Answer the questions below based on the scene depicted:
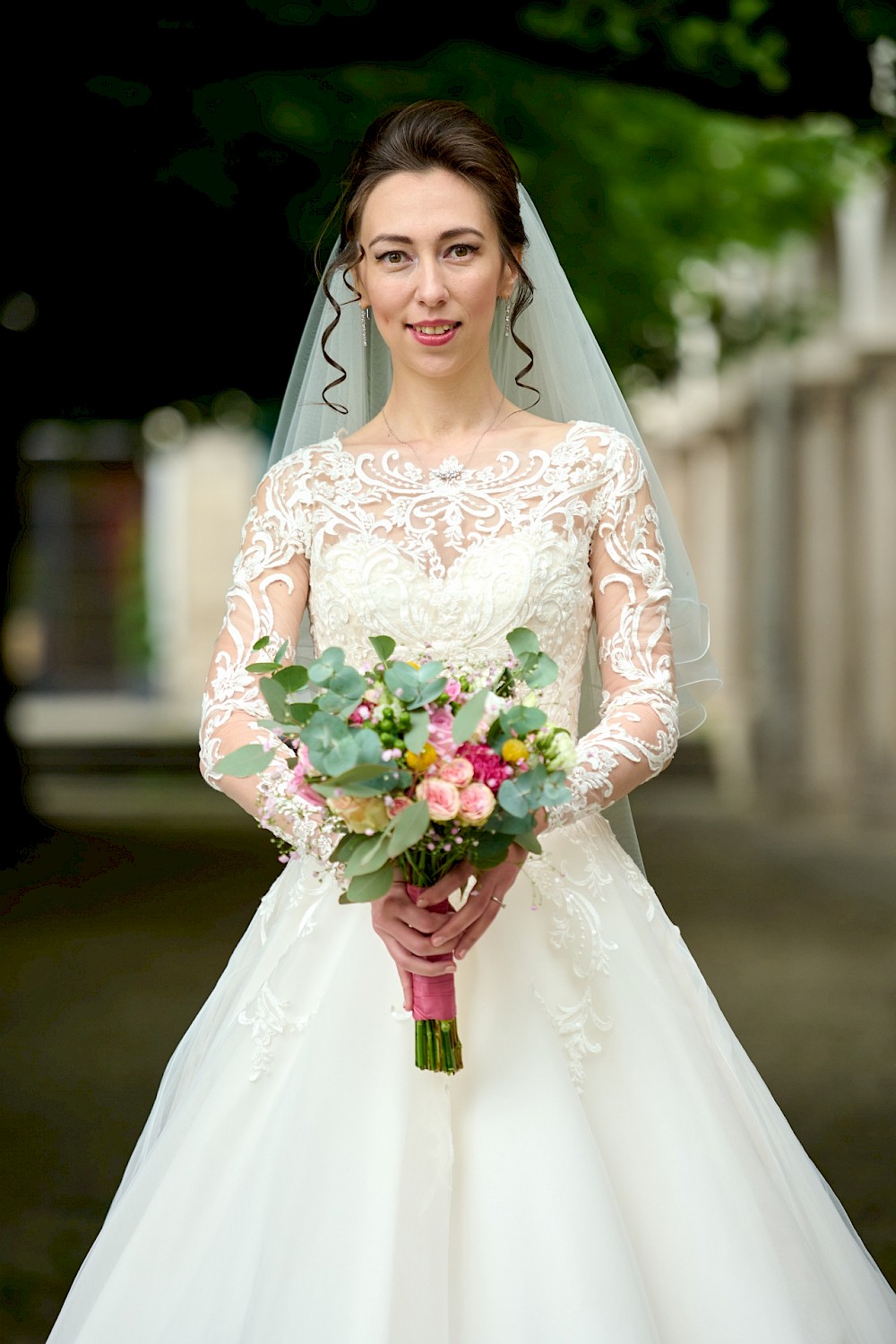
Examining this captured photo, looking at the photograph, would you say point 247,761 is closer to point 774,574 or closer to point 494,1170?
Answer: point 494,1170

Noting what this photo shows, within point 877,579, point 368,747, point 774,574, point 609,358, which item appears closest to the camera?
point 368,747

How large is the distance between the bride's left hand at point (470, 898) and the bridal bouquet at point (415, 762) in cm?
3

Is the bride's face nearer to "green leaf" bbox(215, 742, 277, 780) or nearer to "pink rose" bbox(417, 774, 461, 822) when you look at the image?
"green leaf" bbox(215, 742, 277, 780)

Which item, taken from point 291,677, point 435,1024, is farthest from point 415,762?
point 435,1024

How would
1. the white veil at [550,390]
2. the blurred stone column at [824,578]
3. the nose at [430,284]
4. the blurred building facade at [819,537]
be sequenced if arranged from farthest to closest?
the blurred stone column at [824,578] < the blurred building facade at [819,537] < the white veil at [550,390] < the nose at [430,284]

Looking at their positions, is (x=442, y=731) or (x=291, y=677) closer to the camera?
(x=442, y=731)

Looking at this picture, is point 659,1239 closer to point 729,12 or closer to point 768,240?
point 729,12

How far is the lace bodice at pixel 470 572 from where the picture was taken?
3.40 m

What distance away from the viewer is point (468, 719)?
8.84 feet

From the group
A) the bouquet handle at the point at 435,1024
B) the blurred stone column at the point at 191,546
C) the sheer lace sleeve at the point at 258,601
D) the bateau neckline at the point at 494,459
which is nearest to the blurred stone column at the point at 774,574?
the blurred stone column at the point at 191,546

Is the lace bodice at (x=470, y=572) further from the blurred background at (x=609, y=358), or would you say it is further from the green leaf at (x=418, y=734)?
the blurred background at (x=609, y=358)

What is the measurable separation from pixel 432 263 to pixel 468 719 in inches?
43.0

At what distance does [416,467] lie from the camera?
357cm

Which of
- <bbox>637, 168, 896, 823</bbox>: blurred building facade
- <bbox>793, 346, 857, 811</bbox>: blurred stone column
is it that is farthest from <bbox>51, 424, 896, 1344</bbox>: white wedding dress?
<bbox>793, 346, 857, 811</bbox>: blurred stone column
